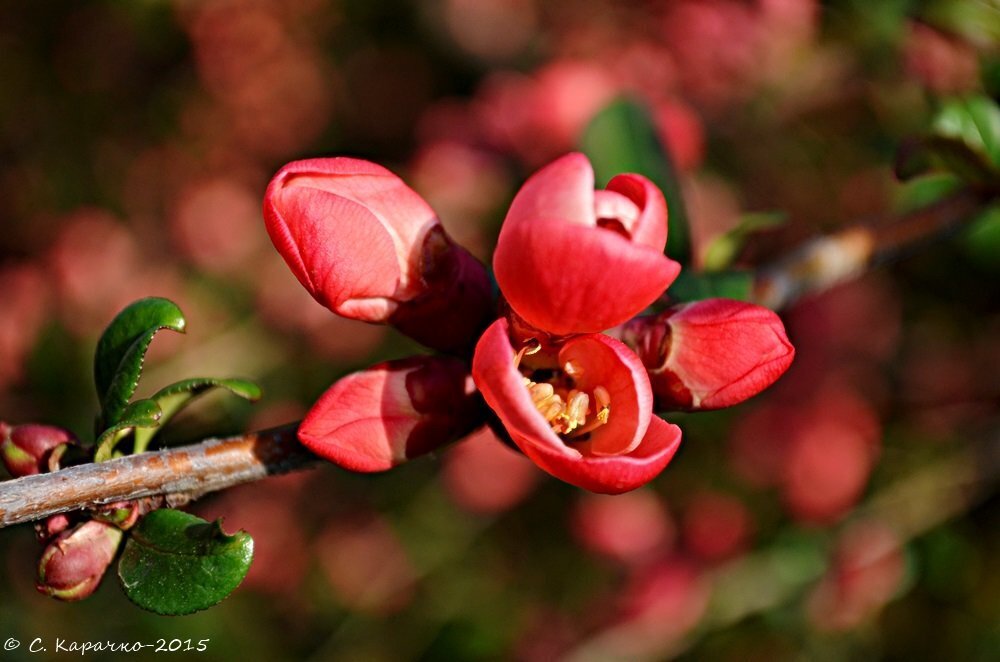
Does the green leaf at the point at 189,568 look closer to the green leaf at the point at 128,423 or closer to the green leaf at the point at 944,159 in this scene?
the green leaf at the point at 128,423

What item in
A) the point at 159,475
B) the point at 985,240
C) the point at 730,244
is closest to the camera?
the point at 159,475

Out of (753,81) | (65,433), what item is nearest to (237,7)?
(753,81)

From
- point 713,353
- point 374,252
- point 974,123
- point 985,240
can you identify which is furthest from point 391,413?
point 985,240

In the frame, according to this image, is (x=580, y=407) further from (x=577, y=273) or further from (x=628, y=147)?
(x=628, y=147)

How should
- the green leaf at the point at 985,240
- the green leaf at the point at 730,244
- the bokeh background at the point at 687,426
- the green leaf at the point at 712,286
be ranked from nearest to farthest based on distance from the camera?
the green leaf at the point at 712,286
the green leaf at the point at 730,244
the green leaf at the point at 985,240
the bokeh background at the point at 687,426

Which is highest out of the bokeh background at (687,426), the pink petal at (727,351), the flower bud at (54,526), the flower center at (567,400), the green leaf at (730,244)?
the pink petal at (727,351)

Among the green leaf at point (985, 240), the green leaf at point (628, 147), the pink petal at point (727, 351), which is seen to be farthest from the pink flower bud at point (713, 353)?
the green leaf at point (985, 240)

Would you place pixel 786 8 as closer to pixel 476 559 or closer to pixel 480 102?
pixel 480 102
